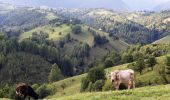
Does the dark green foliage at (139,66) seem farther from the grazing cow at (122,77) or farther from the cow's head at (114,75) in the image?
the cow's head at (114,75)

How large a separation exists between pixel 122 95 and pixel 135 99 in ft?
8.61

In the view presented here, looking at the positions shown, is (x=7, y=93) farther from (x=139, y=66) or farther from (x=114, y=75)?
(x=114, y=75)

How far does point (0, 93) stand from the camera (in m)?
125

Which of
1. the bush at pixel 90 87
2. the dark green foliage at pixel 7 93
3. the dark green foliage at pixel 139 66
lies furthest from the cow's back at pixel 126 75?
the dark green foliage at pixel 139 66

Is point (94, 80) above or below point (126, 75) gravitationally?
below

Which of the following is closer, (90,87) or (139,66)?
(90,87)

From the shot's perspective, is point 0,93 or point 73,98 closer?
point 73,98

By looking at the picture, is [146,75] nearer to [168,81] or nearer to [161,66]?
[161,66]

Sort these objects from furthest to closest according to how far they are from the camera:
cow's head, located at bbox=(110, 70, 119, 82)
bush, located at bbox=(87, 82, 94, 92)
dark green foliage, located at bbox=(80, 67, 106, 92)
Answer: bush, located at bbox=(87, 82, 94, 92)
dark green foliage, located at bbox=(80, 67, 106, 92)
cow's head, located at bbox=(110, 70, 119, 82)

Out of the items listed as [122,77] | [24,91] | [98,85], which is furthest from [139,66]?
[24,91]

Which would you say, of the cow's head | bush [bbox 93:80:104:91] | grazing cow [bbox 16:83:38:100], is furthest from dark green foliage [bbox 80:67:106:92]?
grazing cow [bbox 16:83:38:100]

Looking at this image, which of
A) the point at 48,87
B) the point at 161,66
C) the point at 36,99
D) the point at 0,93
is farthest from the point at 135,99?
the point at 48,87

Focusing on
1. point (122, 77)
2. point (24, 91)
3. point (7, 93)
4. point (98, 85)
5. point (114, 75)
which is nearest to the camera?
point (24, 91)

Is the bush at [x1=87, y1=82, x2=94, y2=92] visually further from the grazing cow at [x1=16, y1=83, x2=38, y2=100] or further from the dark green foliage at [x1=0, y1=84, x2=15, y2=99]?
the grazing cow at [x1=16, y1=83, x2=38, y2=100]
